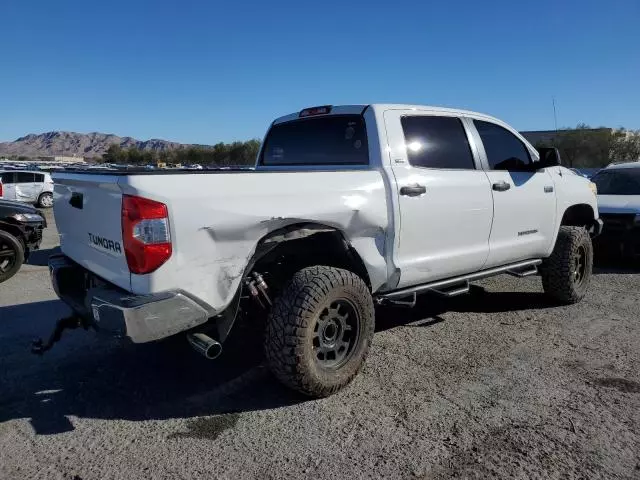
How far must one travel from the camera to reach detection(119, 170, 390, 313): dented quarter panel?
9.60 ft

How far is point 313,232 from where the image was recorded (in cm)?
360

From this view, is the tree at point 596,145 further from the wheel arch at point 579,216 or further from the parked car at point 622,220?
the wheel arch at point 579,216

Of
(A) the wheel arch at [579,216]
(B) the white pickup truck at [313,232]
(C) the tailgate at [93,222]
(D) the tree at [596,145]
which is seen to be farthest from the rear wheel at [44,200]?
(D) the tree at [596,145]

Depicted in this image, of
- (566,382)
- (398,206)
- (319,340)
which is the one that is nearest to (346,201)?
(398,206)

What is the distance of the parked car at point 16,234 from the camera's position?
717 cm

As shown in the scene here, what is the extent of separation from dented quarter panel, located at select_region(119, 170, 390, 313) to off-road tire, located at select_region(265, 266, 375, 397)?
35cm

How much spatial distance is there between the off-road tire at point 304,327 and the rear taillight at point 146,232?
2.89 ft

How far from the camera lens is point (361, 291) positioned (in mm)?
3730

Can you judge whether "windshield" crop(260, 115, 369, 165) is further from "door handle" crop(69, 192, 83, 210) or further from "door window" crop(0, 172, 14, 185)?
"door window" crop(0, 172, 14, 185)

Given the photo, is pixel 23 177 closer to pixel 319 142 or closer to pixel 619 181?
A: pixel 319 142

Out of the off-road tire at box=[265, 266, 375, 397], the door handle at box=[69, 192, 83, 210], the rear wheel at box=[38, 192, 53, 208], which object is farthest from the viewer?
the rear wheel at box=[38, 192, 53, 208]

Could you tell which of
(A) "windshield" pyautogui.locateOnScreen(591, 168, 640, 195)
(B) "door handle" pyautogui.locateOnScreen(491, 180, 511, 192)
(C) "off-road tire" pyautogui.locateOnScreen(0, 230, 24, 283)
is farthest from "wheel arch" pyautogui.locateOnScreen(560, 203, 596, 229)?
(C) "off-road tire" pyautogui.locateOnScreen(0, 230, 24, 283)

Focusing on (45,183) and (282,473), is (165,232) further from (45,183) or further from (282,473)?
(45,183)

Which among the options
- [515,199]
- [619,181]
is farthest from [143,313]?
[619,181]
